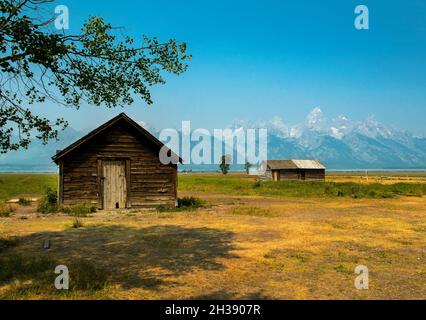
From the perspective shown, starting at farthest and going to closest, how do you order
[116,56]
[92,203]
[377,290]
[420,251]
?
[92,203] < [420,251] < [116,56] < [377,290]

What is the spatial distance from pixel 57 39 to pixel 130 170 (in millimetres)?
15791

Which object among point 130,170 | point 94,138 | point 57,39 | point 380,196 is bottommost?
point 380,196

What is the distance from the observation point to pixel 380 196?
3575 centimetres

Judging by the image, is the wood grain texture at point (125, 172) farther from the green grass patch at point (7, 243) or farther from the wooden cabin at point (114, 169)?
Answer: the green grass patch at point (7, 243)

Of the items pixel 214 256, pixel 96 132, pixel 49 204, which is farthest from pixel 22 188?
pixel 214 256

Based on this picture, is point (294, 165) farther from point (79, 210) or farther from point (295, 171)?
point (79, 210)

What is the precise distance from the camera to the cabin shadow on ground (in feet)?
31.6

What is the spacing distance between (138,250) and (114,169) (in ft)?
41.6

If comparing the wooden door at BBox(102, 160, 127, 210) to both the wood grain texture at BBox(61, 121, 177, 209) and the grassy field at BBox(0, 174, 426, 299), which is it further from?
the grassy field at BBox(0, 174, 426, 299)

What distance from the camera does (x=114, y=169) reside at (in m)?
24.0
